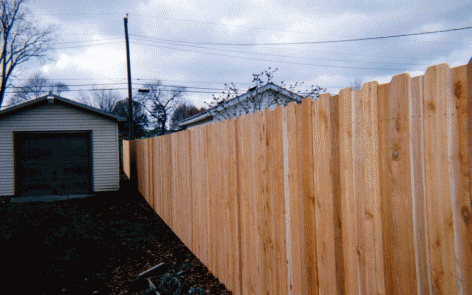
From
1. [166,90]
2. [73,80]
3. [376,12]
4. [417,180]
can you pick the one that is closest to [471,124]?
[417,180]

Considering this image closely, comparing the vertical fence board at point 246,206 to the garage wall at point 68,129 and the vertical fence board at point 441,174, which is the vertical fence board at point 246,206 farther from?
the garage wall at point 68,129

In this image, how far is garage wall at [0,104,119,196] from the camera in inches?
500

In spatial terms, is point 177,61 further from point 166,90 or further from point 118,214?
point 118,214

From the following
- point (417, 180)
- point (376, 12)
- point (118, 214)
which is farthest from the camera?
point (376, 12)

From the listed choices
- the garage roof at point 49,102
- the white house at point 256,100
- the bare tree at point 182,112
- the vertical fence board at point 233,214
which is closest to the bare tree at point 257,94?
the white house at point 256,100

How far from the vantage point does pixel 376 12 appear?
11.2 m

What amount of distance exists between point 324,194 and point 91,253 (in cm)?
515

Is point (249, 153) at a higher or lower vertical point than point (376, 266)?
higher

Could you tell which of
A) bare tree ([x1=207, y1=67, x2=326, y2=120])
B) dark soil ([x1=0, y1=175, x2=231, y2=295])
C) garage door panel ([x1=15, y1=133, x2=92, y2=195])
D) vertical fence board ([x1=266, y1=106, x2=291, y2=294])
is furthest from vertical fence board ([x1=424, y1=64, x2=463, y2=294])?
garage door panel ([x1=15, y1=133, x2=92, y2=195])

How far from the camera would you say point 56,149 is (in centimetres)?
1315

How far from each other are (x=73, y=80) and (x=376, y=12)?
83.6 ft

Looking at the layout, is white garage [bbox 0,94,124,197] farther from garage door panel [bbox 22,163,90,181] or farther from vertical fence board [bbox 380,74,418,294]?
vertical fence board [bbox 380,74,418,294]

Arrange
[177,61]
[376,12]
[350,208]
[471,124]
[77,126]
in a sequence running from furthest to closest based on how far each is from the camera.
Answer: [177,61] → [77,126] → [376,12] → [350,208] → [471,124]

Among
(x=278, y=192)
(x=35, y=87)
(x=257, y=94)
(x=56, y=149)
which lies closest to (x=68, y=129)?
(x=56, y=149)
